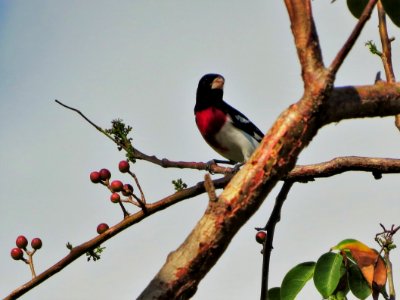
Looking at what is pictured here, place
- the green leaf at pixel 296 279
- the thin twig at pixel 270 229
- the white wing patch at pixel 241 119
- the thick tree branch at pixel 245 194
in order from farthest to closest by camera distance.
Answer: the white wing patch at pixel 241 119, the green leaf at pixel 296 279, the thin twig at pixel 270 229, the thick tree branch at pixel 245 194

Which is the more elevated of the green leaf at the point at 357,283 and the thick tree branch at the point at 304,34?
Result: the thick tree branch at the point at 304,34

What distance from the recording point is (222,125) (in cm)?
748

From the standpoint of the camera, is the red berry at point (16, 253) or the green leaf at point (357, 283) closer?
the green leaf at point (357, 283)

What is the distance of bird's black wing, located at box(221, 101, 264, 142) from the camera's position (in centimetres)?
753

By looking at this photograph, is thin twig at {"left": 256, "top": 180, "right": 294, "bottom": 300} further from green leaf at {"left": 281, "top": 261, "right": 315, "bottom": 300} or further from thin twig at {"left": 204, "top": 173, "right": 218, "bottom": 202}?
thin twig at {"left": 204, "top": 173, "right": 218, "bottom": 202}

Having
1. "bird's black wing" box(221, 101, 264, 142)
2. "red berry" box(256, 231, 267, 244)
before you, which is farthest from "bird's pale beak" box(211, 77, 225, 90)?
"red berry" box(256, 231, 267, 244)

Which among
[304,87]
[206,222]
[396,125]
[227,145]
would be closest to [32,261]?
[206,222]

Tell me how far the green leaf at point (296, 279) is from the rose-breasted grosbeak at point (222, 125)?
132 inches

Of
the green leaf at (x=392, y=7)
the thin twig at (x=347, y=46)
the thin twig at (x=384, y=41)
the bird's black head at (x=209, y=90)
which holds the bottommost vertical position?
the thin twig at (x=347, y=46)

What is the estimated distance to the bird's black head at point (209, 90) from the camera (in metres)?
7.95

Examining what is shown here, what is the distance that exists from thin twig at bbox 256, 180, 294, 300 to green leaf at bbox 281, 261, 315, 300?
134mm

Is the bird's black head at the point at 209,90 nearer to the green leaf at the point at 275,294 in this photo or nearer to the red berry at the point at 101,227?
the green leaf at the point at 275,294

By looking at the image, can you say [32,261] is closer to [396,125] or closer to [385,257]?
[385,257]

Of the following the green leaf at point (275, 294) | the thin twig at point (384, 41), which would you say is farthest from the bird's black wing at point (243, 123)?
the green leaf at point (275, 294)
